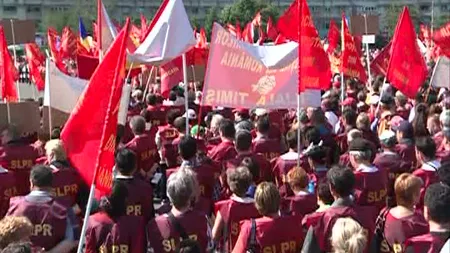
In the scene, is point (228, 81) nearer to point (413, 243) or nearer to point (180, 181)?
point (180, 181)

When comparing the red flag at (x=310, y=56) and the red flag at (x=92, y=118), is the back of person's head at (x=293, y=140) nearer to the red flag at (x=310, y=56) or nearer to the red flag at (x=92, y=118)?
the red flag at (x=310, y=56)

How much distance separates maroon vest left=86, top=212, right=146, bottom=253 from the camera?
19.4 feet

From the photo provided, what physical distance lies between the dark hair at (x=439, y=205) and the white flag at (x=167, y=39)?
5.31 meters

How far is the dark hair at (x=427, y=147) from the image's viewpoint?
7.39 m

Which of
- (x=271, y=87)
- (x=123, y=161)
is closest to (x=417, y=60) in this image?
(x=271, y=87)

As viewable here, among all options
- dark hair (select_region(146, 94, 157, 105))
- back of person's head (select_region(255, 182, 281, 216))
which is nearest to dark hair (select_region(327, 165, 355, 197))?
back of person's head (select_region(255, 182, 281, 216))

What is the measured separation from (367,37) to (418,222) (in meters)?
11.5

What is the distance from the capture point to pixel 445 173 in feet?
21.4

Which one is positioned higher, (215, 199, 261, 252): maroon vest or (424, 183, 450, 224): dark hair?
(424, 183, 450, 224): dark hair

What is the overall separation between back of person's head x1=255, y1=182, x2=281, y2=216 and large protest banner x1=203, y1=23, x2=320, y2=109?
2.86 metres

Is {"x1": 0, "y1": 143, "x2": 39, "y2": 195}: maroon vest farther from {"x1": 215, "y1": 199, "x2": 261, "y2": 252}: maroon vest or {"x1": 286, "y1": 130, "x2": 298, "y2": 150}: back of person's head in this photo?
{"x1": 215, "y1": 199, "x2": 261, "y2": 252}: maroon vest

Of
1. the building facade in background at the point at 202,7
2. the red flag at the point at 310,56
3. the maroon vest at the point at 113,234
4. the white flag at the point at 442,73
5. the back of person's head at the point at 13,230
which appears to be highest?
the building facade in background at the point at 202,7

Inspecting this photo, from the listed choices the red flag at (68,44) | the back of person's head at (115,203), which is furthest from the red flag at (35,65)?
the back of person's head at (115,203)

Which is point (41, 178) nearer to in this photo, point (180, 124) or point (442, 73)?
point (180, 124)
